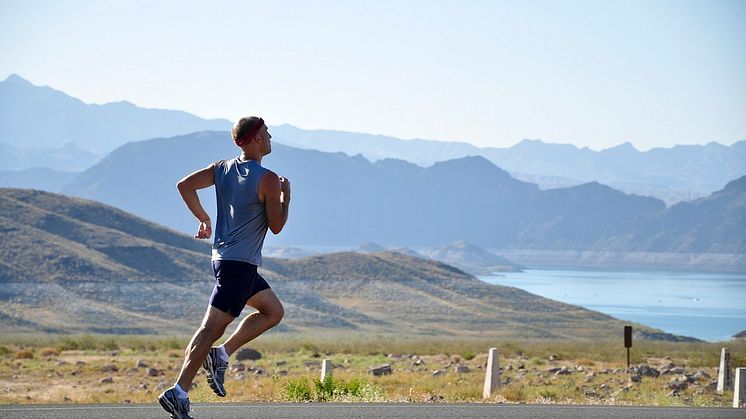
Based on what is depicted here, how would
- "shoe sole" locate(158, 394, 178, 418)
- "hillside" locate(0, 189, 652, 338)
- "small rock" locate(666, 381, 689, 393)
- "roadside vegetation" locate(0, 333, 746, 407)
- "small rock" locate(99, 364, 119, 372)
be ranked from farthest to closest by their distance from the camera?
"hillside" locate(0, 189, 652, 338) → "small rock" locate(99, 364, 119, 372) → "small rock" locate(666, 381, 689, 393) → "roadside vegetation" locate(0, 333, 746, 407) → "shoe sole" locate(158, 394, 178, 418)

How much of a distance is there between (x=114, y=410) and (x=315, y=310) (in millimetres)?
81306

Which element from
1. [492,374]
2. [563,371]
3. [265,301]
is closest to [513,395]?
[492,374]

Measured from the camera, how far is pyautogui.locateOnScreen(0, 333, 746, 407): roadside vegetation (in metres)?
16.4

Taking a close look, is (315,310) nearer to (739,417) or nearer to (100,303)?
(100,303)

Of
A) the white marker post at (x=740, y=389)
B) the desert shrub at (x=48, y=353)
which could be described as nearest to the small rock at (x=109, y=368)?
the desert shrub at (x=48, y=353)

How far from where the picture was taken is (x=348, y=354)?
43969mm

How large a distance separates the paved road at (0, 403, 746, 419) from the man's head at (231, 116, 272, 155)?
9.24ft

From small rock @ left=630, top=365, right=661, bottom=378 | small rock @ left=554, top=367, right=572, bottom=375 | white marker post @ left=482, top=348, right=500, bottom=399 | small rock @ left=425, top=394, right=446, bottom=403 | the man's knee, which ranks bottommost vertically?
small rock @ left=554, top=367, right=572, bottom=375

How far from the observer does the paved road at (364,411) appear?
10.1 meters

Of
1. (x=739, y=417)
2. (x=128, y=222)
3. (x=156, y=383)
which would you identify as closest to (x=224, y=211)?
(x=739, y=417)

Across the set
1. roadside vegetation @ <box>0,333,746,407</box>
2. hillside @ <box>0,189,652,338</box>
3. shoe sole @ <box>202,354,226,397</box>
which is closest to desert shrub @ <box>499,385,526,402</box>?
roadside vegetation @ <box>0,333,746,407</box>

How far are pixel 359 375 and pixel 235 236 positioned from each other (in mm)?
16903

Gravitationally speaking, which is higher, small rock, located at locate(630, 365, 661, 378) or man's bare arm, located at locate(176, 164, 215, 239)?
man's bare arm, located at locate(176, 164, 215, 239)

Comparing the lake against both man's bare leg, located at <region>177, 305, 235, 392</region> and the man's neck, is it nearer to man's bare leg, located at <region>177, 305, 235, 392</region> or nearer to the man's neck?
the man's neck
